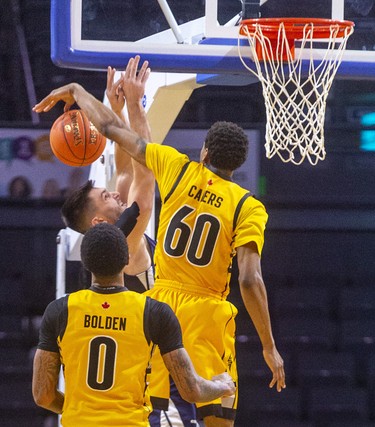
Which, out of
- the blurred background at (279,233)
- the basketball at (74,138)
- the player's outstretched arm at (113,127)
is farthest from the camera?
the blurred background at (279,233)

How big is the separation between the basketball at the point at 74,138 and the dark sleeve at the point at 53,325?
1.69m

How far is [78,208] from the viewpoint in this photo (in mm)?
4910

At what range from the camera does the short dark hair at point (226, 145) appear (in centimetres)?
428

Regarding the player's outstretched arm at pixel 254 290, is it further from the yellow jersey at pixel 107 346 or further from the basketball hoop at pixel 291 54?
the yellow jersey at pixel 107 346

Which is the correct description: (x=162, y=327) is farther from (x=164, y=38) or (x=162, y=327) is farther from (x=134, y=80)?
(x=164, y=38)

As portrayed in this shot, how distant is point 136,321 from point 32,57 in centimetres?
728

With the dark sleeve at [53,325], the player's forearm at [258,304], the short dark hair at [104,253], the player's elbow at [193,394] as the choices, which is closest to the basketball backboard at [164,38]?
the player's forearm at [258,304]

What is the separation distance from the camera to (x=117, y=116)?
14.8ft

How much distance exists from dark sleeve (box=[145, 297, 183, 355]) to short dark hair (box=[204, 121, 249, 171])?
109cm

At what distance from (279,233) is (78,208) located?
5726 millimetres

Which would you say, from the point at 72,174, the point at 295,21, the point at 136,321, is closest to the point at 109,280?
the point at 136,321

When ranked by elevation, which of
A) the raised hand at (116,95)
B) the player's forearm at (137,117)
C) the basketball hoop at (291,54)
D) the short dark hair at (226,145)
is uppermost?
the basketball hoop at (291,54)

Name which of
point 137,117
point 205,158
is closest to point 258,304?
point 205,158

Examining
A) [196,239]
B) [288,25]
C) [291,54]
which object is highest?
[288,25]
